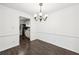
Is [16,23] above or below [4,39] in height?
above

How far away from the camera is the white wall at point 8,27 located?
6.68ft

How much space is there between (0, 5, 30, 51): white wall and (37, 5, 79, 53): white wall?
156 centimetres

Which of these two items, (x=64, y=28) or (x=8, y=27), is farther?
(x=64, y=28)

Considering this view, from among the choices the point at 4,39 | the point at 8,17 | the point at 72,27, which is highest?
the point at 8,17

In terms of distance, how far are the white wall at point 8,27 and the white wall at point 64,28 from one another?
156 centimetres

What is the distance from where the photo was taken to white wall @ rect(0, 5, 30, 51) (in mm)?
2036

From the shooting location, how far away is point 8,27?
2211 millimetres

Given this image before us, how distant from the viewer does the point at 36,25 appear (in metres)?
3.71

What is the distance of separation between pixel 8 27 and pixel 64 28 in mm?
2175

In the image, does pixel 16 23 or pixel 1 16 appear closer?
pixel 1 16

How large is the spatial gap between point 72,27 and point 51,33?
3.60 ft

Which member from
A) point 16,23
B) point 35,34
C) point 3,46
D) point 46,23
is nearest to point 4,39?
point 3,46
